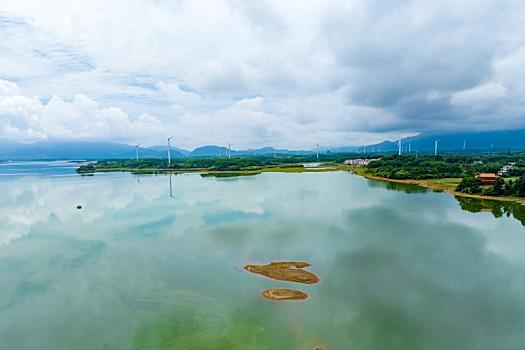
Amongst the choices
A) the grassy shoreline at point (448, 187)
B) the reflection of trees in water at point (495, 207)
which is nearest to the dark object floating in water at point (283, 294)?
the reflection of trees in water at point (495, 207)

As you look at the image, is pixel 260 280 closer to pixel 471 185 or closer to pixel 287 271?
pixel 287 271

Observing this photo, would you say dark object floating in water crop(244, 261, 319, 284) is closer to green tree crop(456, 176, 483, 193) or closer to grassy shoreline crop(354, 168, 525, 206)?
grassy shoreline crop(354, 168, 525, 206)

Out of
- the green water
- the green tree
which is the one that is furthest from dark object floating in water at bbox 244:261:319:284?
the green tree

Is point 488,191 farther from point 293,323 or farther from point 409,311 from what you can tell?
point 293,323

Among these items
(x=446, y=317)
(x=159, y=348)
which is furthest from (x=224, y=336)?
(x=446, y=317)

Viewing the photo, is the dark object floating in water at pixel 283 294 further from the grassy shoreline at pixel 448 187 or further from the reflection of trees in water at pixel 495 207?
the grassy shoreline at pixel 448 187

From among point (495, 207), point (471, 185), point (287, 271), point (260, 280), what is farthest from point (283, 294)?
point (471, 185)
